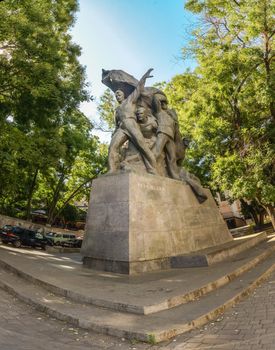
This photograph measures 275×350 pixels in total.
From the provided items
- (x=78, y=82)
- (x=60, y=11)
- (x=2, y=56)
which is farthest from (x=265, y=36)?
(x=2, y=56)

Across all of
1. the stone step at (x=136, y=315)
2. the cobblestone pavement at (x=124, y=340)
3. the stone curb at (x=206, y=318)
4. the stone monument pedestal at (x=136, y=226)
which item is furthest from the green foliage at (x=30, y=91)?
the stone curb at (x=206, y=318)

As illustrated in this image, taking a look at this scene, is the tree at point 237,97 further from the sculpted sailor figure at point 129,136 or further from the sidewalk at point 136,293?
the sidewalk at point 136,293

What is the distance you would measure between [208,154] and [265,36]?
7.06m

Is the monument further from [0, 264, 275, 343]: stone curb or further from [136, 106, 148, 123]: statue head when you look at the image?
[0, 264, 275, 343]: stone curb

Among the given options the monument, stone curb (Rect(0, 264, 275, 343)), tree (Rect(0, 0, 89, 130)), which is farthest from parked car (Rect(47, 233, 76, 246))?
stone curb (Rect(0, 264, 275, 343))

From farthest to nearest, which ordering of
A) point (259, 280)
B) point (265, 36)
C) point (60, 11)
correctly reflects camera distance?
point (60, 11), point (265, 36), point (259, 280)

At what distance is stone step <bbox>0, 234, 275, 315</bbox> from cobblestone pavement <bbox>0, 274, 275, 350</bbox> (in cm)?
68

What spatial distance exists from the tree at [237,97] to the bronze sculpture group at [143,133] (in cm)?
748

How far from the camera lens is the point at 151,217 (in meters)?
8.84

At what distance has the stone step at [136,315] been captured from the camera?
4250 millimetres

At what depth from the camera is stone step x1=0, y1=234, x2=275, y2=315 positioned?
5.15 meters

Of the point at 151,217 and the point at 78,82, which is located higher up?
the point at 78,82

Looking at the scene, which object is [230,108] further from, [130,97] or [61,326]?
[61,326]

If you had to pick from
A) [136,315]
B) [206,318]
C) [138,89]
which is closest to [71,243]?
[138,89]
